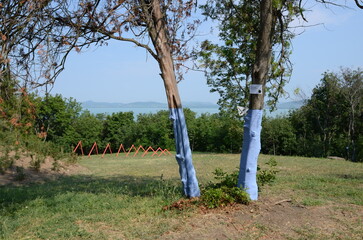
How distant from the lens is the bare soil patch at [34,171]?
11069 mm

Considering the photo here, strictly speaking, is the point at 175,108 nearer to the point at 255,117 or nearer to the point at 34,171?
the point at 255,117

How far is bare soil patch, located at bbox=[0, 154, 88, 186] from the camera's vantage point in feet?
36.3

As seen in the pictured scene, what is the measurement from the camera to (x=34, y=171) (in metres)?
12.3

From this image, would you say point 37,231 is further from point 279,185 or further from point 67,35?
point 279,185

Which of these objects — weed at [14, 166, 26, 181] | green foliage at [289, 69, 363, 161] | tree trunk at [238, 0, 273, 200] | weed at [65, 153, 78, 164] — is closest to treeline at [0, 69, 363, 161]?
green foliage at [289, 69, 363, 161]

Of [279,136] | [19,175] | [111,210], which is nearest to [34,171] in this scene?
[19,175]

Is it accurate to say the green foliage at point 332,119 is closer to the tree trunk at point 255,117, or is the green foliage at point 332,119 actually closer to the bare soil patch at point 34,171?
the bare soil patch at point 34,171

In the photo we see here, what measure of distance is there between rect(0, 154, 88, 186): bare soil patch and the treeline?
31.1ft

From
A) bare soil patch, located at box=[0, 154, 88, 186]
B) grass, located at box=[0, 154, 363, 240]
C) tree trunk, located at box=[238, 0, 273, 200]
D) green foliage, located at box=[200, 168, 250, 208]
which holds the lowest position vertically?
bare soil patch, located at box=[0, 154, 88, 186]

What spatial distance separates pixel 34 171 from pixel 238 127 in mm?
15661

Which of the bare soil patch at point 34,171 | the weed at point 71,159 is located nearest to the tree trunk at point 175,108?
the bare soil patch at point 34,171

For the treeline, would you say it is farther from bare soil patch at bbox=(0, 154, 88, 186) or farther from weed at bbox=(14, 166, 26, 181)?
weed at bbox=(14, 166, 26, 181)

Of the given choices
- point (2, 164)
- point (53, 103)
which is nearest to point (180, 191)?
point (2, 164)

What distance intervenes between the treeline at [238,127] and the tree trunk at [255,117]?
672 inches
